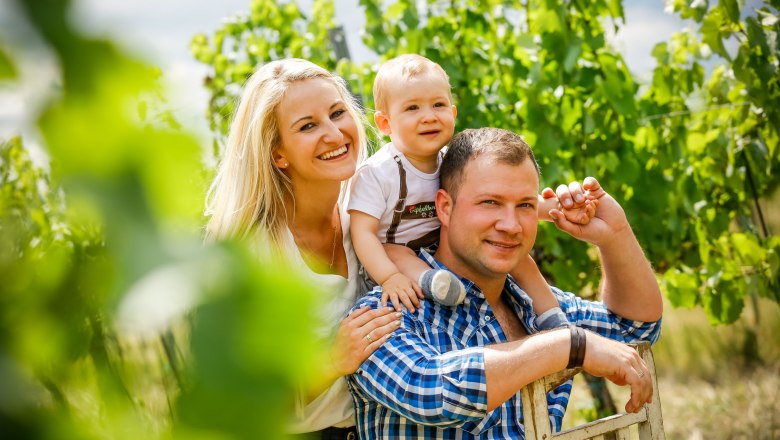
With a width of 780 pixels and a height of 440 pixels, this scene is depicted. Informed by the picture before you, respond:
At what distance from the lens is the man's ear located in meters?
2.06

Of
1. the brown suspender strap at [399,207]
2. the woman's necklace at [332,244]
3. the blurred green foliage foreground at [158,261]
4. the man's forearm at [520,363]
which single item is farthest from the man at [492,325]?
the blurred green foliage foreground at [158,261]

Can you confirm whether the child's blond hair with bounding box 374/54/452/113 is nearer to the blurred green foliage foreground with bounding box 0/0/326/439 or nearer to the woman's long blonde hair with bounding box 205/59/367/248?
the woman's long blonde hair with bounding box 205/59/367/248

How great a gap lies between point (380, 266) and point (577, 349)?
532 millimetres

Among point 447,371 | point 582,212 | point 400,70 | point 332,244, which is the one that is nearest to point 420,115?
point 400,70

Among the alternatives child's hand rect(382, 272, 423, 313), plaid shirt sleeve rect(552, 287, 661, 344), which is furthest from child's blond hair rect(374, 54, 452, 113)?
plaid shirt sleeve rect(552, 287, 661, 344)

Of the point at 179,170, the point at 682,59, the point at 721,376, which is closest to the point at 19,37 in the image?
the point at 179,170

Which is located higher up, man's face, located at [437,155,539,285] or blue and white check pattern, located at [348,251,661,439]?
man's face, located at [437,155,539,285]

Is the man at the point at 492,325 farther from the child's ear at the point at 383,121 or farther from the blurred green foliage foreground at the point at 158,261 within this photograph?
the blurred green foliage foreground at the point at 158,261

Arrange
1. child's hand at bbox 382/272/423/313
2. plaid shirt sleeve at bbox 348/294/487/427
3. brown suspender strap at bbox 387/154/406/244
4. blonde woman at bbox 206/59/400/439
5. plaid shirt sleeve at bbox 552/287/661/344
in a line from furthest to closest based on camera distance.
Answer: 1. plaid shirt sleeve at bbox 552/287/661/344
2. brown suspender strap at bbox 387/154/406/244
3. blonde woman at bbox 206/59/400/439
4. child's hand at bbox 382/272/423/313
5. plaid shirt sleeve at bbox 348/294/487/427

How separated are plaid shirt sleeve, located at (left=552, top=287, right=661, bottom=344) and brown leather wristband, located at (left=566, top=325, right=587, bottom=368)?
0.58 metres

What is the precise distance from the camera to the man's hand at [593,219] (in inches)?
85.9

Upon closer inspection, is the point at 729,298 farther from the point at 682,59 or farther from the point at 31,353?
the point at 31,353

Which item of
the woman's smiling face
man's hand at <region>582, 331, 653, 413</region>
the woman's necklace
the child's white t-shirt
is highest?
the woman's smiling face

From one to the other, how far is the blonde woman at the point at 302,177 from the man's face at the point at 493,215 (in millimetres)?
302
